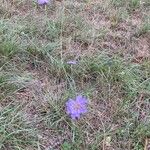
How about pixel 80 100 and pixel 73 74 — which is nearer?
pixel 80 100

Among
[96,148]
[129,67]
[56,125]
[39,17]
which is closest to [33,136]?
[56,125]

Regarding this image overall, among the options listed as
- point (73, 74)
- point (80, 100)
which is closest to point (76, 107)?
point (80, 100)

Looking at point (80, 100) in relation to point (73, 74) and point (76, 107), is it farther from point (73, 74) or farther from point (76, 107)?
point (73, 74)

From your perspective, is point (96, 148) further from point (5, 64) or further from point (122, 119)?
point (5, 64)
